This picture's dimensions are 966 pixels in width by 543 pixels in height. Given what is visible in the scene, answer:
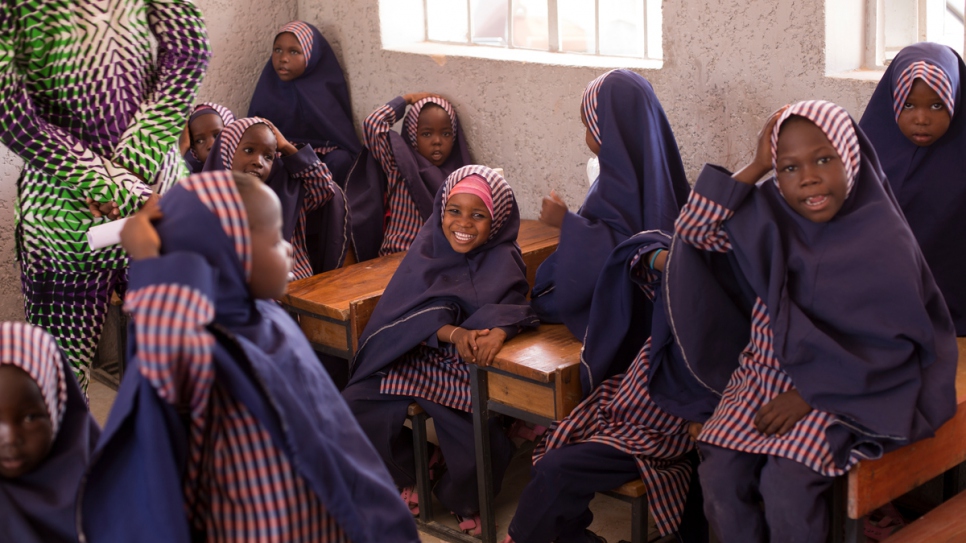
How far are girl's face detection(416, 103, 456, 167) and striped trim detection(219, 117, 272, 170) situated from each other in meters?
0.97

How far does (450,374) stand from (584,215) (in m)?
0.74

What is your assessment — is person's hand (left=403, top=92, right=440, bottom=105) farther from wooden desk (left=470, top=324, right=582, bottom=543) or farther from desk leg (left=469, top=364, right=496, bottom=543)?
desk leg (left=469, top=364, right=496, bottom=543)

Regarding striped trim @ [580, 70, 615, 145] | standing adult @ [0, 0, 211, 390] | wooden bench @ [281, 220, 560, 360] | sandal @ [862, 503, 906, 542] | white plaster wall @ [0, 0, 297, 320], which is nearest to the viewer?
standing adult @ [0, 0, 211, 390]

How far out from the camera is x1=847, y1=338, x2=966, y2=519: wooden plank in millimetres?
2457

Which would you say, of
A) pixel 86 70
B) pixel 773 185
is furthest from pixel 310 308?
pixel 773 185

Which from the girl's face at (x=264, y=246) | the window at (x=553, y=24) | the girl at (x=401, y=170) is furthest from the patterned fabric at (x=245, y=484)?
the window at (x=553, y=24)

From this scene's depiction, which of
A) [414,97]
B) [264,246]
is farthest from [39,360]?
[414,97]

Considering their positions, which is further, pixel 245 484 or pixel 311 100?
pixel 311 100

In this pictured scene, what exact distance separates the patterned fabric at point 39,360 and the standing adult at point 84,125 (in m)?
1.07

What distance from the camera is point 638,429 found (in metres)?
3.06

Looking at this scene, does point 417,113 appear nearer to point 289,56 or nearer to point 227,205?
point 289,56

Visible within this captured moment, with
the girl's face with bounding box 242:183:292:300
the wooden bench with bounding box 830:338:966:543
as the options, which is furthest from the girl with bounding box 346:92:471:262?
the girl's face with bounding box 242:183:292:300

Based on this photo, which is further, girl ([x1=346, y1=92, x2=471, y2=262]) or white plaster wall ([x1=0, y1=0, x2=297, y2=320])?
white plaster wall ([x1=0, y1=0, x2=297, y2=320])

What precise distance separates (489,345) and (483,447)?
1.21 feet
